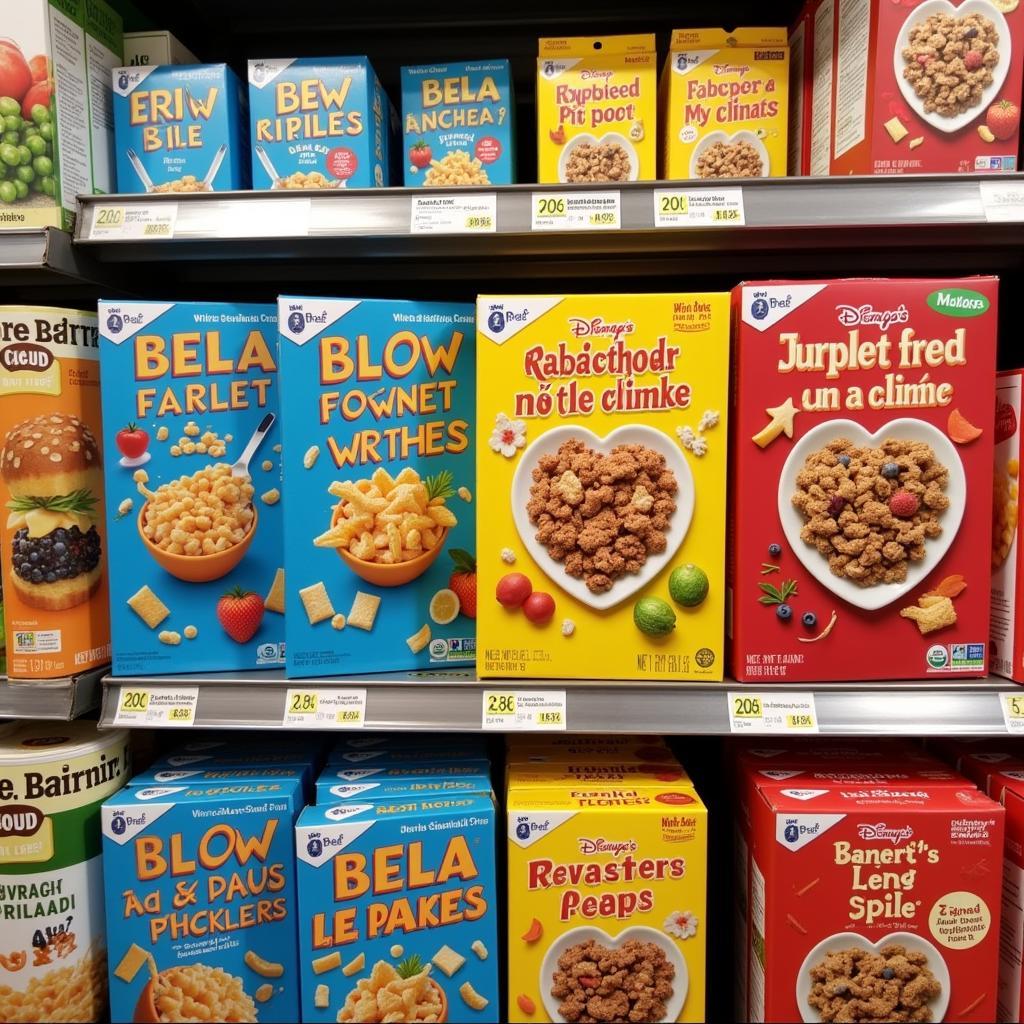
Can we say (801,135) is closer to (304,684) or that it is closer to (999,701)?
(999,701)

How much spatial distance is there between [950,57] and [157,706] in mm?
1378

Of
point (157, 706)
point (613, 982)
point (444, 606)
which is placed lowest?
point (613, 982)

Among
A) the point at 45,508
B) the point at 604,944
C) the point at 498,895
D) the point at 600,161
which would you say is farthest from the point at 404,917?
the point at 600,161

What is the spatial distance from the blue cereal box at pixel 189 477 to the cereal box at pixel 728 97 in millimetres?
686

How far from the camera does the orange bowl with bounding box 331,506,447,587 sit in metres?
1.07

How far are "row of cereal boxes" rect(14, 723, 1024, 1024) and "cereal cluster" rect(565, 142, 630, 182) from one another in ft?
2.93

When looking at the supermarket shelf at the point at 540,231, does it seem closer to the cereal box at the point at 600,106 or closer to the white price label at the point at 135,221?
the white price label at the point at 135,221

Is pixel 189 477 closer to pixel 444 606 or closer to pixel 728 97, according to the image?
pixel 444 606

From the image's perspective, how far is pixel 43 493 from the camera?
1.07m

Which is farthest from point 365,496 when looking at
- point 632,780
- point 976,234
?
point 976,234

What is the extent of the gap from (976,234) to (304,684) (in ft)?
3.64

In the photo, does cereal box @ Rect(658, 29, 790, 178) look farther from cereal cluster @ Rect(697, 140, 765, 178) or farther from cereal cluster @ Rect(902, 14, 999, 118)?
cereal cluster @ Rect(902, 14, 999, 118)

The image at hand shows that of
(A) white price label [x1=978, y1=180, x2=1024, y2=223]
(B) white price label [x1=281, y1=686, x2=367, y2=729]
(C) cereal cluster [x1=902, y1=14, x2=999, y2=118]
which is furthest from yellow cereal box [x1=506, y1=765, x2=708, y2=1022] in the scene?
(C) cereal cluster [x1=902, y1=14, x2=999, y2=118]

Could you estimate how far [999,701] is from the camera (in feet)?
3.27
